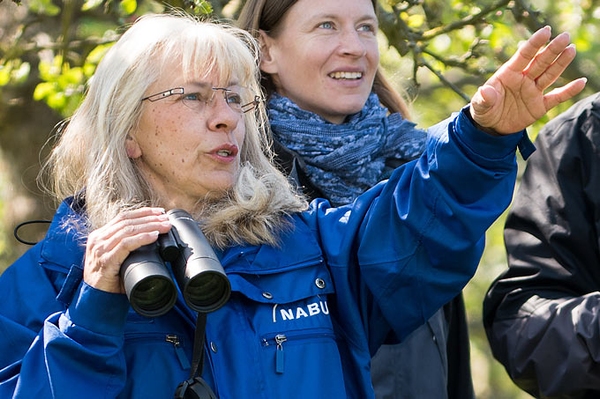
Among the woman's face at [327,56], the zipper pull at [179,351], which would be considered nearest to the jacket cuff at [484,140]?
the zipper pull at [179,351]

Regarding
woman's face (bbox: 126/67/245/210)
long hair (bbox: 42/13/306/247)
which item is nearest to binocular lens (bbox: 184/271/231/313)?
long hair (bbox: 42/13/306/247)

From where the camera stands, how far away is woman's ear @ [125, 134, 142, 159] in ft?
11.1

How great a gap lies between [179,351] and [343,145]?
1.22 meters

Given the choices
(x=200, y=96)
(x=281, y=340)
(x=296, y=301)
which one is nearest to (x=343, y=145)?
(x=200, y=96)

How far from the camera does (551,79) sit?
270 cm

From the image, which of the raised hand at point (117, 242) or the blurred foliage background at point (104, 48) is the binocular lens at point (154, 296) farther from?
the blurred foliage background at point (104, 48)

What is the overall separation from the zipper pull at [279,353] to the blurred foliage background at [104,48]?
134 centimetres

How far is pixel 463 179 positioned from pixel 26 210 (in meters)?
3.70

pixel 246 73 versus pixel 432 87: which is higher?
pixel 246 73

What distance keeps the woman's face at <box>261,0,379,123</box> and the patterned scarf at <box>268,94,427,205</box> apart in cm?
8

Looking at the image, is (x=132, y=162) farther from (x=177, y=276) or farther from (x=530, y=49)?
(x=530, y=49)

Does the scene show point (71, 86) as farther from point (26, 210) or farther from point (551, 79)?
point (551, 79)

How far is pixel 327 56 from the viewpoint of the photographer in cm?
413

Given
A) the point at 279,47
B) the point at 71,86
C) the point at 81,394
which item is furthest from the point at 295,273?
the point at 71,86
